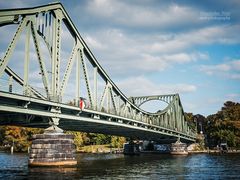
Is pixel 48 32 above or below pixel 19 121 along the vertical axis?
above

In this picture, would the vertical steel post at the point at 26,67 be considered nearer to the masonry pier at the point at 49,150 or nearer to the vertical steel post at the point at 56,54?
the vertical steel post at the point at 56,54

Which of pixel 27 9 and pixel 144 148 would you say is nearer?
pixel 27 9

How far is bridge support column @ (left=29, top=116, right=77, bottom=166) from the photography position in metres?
40.9

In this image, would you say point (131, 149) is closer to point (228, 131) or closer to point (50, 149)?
point (228, 131)

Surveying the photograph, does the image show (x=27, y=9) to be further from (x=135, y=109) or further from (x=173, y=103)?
(x=173, y=103)

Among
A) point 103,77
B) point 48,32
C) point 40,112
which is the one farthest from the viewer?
point 103,77

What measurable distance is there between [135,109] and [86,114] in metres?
29.2

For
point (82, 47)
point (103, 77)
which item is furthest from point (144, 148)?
point (82, 47)

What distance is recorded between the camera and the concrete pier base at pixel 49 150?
134 feet

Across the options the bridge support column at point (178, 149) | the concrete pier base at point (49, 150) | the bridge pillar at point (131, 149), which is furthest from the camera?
the bridge support column at point (178, 149)

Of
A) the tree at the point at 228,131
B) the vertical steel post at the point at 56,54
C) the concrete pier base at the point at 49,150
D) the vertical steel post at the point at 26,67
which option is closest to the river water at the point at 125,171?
the concrete pier base at the point at 49,150

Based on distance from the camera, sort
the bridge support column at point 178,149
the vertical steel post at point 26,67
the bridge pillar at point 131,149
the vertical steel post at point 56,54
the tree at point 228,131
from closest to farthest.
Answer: the vertical steel post at point 26,67, the vertical steel post at point 56,54, the bridge pillar at point 131,149, the bridge support column at point 178,149, the tree at point 228,131

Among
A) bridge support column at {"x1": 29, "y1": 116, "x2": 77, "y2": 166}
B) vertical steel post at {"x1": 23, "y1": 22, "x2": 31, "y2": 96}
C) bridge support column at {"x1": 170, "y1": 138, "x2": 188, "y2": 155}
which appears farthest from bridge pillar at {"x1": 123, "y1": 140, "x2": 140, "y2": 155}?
vertical steel post at {"x1": 23, "y1": 22, "x2": 31, "y2": 96}

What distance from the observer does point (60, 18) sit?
4606 centimetres
